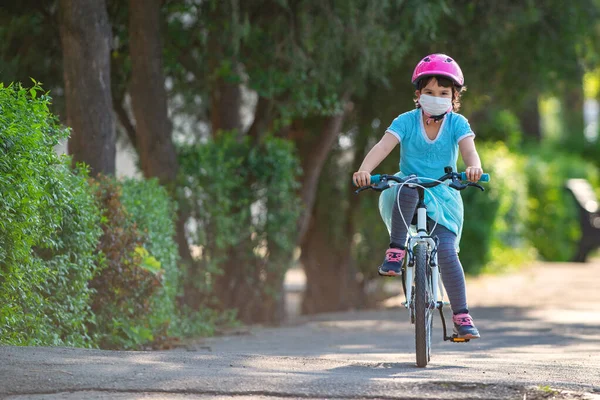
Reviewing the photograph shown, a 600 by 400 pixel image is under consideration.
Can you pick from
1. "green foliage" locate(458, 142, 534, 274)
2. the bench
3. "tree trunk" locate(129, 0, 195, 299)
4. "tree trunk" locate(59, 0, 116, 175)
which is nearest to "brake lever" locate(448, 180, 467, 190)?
"tree trunk" locate(59, 0, 116, 175)

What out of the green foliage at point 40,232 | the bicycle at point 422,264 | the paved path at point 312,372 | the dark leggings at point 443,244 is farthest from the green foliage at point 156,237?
the bicycle at point 422,264

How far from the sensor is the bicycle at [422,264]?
6.57m

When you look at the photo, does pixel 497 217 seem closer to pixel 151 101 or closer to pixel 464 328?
pixel 151 101

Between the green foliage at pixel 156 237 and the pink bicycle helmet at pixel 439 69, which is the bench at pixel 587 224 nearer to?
the green foliage at pixel 156 237

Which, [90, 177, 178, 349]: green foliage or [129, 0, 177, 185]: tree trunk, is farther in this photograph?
[129, 0, 177, 185]: tree trunk

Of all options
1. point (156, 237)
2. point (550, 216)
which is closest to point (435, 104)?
point (156, 237)

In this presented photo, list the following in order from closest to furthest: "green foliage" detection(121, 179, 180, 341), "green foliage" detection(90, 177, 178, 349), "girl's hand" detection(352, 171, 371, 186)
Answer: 1. "girl's hand" detection(352, 171, 371, 186)
2. "green foliage" detection(90, 177, 178, 349)
3. "green foliage" detection(121, 179, 180, 341)

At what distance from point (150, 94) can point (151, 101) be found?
0.24ft

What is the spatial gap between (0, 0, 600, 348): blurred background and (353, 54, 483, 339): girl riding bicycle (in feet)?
7.29

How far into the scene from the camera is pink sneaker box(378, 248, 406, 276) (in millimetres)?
6664

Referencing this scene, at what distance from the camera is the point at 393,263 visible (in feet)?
22.0

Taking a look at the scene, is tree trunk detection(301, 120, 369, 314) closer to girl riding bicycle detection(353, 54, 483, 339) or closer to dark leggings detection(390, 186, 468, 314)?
girl riding bicycle detection(353, 54, 483, 339)

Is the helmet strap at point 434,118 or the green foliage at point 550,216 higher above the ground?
the green foliage at point 550,216

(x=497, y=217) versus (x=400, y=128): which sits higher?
(x=497, y=217)
